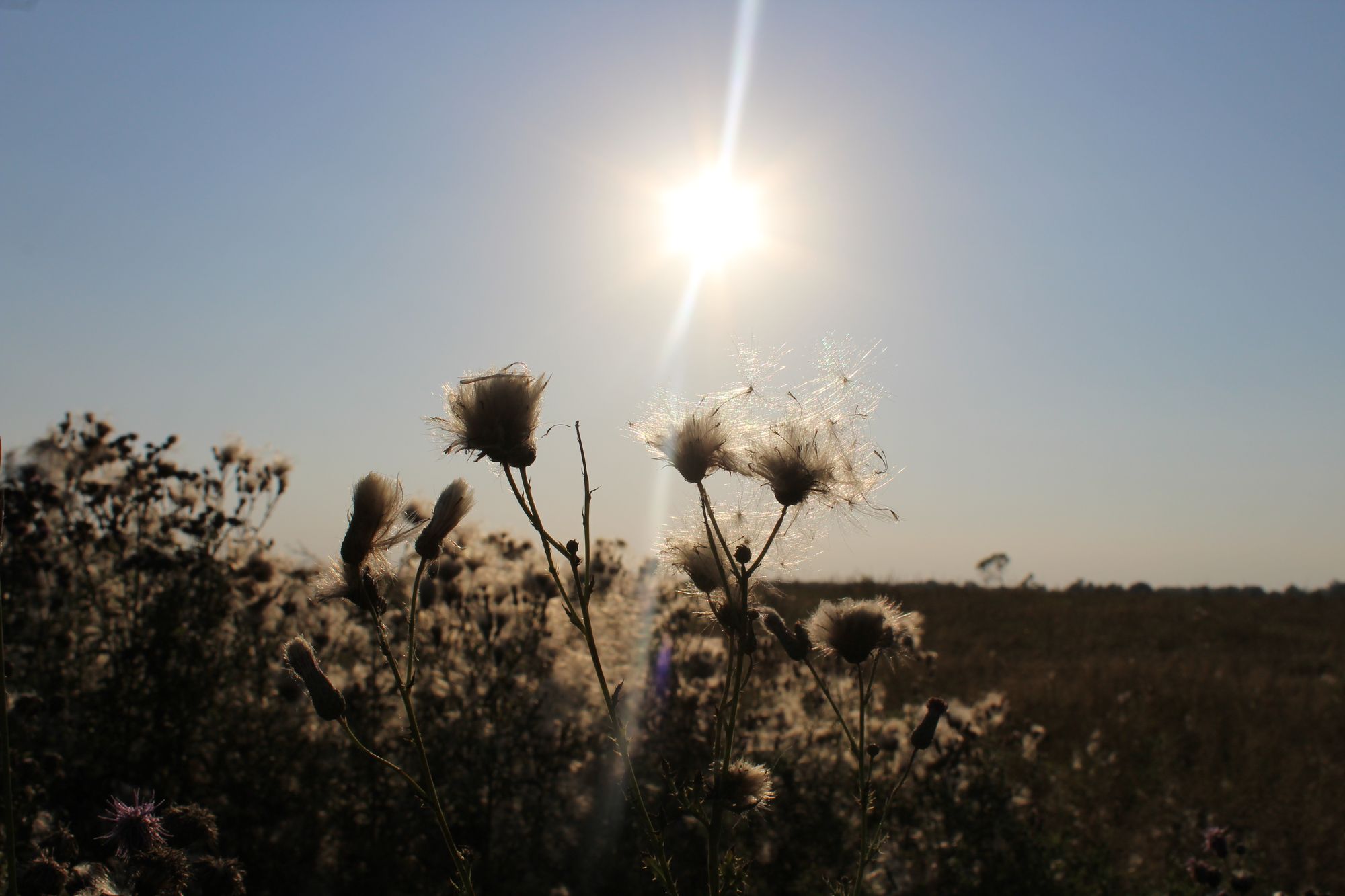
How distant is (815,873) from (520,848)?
1.52 meters

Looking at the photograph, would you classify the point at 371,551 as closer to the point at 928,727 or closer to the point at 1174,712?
the point at 928,727

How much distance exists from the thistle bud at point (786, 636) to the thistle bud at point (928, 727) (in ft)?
1.03

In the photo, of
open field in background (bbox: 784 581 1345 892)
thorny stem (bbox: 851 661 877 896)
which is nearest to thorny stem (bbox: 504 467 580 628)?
thorny stem (bbox: 851 661 877 896)

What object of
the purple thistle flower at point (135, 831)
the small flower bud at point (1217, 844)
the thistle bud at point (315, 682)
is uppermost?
the thistle bud at point (315, 682)

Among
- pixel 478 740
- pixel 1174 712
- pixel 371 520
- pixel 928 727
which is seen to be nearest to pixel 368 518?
pixel 371 520

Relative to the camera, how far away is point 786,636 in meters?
2.06

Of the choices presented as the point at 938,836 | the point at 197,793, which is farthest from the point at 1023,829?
the point at 197,793

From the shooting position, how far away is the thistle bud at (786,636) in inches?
81.0

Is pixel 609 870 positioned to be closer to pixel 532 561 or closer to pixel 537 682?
pixel 537 682

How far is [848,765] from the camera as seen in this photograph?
5160 millimetres

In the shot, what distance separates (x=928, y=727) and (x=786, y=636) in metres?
0.43

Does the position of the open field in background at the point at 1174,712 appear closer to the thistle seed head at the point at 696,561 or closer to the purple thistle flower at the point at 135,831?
the thistle seed head at the point at 696,561

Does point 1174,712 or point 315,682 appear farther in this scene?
point 1174,712

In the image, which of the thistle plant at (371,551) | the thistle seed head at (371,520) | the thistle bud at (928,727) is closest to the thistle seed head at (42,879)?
the thistle plant at (371,551)
